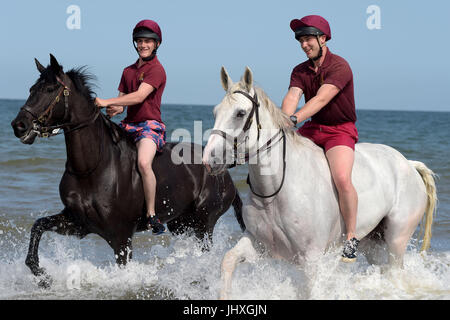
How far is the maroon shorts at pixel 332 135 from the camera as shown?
502 cm

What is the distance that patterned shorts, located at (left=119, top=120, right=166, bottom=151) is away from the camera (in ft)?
20.8

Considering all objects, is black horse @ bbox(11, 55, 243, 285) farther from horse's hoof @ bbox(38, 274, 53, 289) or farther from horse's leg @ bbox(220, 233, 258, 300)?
horse's leg @ bbox(220, 233, 258, 300)

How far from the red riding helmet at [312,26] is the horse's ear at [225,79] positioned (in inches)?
39.6

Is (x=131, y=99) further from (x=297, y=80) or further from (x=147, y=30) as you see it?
(x=297, y=80)

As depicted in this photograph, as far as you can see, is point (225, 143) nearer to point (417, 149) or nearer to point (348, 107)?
point (348, 107)

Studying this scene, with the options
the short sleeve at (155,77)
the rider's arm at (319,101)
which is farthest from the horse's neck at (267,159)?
the short sleeve at (155,77)

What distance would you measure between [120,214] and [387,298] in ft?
8.73

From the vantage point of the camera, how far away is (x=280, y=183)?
14.8ft

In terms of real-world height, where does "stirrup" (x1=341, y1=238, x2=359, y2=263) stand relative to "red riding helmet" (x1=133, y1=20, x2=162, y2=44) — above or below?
below

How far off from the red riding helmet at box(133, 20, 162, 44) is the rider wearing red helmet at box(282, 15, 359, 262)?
1728mm

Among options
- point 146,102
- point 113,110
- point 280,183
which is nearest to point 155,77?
point 146,102

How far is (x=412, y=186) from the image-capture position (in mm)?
5469

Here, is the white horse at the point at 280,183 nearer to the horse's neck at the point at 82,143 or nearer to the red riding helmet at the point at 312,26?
the red riding helmet at the point at 312,26

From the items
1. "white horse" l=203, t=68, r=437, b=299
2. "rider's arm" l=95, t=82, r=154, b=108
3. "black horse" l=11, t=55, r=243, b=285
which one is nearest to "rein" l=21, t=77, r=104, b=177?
"black horse" l=11, t=55, r=243, b=285
